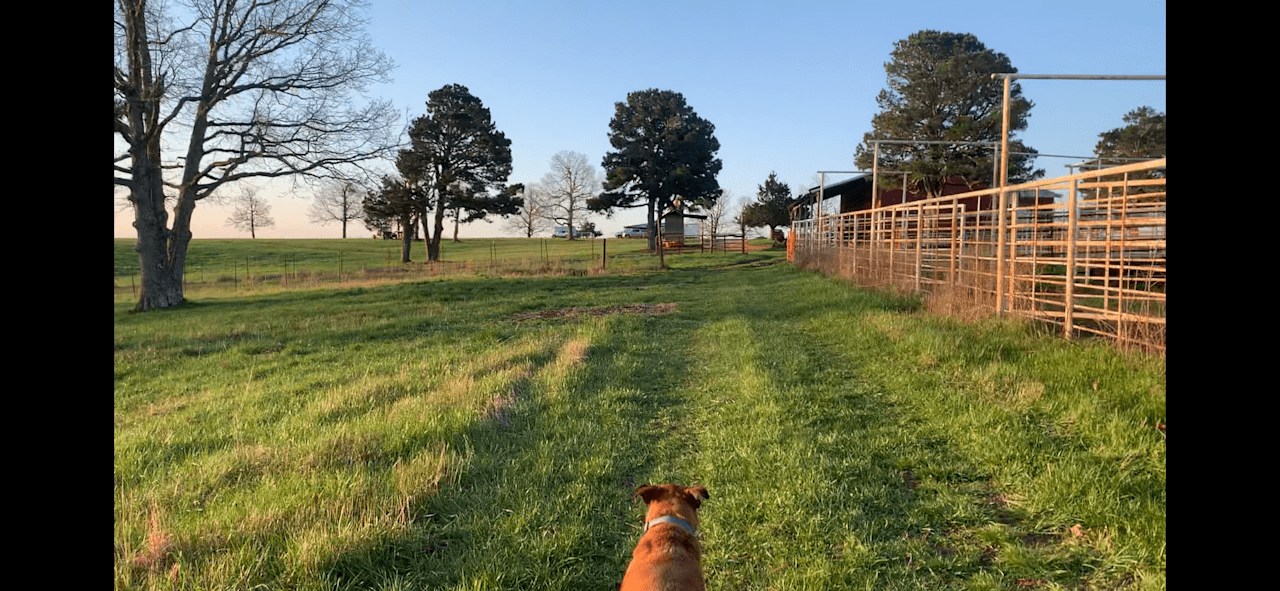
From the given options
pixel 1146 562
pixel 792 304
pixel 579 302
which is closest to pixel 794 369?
pixel 1146 562

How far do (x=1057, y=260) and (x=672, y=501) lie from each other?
7.44 m

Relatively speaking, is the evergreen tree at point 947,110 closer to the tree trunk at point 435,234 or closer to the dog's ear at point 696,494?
the tree trunk at point 435,234

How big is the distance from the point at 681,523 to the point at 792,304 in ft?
36.3

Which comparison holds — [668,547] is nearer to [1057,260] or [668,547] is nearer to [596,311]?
[1057,260]

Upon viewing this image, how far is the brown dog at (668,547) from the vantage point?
7.96 feet

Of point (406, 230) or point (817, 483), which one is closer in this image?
point (817, 483)

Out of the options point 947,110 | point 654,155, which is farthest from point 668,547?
point 654,155

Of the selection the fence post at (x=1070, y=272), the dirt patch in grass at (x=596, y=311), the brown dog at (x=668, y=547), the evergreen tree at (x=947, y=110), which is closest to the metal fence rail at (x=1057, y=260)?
the fence post at (x=1070, y=272)

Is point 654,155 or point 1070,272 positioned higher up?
point 654,155

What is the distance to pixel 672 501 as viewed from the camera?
3080mm

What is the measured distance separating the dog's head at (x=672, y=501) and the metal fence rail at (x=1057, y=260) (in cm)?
382

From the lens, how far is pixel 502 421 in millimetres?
5855

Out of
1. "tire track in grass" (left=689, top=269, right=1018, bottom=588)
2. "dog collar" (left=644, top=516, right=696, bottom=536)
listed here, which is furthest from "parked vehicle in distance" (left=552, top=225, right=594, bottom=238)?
"dog collar" (left=644, top=516, right=696, bottom=536)

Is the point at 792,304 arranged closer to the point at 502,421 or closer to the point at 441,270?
the point at 502,421
